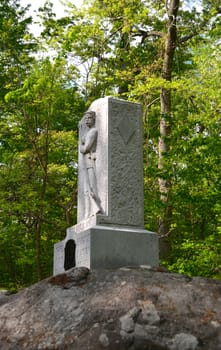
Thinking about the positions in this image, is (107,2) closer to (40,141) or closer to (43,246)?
(40,141)

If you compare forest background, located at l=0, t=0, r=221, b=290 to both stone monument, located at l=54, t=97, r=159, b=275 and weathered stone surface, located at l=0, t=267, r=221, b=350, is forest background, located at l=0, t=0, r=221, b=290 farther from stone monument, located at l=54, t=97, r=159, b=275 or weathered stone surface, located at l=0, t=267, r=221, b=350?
weathered stone surface, located at l=0, t=267, r=221, b=350

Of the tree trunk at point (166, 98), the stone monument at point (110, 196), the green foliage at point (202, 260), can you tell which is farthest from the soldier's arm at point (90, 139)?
the tree trunk at point (166, 98)

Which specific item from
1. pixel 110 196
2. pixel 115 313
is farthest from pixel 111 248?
pixel 115 313

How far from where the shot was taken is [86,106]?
13836mm

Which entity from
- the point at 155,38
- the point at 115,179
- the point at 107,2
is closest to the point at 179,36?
the point at 155,38

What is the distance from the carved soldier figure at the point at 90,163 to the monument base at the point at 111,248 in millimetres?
Answer: 434

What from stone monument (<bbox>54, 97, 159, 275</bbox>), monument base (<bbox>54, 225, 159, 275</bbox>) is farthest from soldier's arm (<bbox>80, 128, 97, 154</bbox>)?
monument base (<bbox>54, 225, 159, 275</bbox>)

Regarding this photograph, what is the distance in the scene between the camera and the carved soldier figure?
23.7 feet

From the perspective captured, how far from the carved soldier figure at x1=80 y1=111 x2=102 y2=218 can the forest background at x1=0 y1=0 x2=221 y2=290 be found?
3.05 m

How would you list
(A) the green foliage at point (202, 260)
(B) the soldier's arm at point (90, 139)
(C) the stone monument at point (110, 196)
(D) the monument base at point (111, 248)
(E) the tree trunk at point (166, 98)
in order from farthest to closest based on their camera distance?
1. (E) the tree trunk at point (166, 98)
2. (A) the green foliage at point (202, 260)
3. (B) the soldier's arm at point (90, 139)
4. (C) the stone monument at point (110, 196)
5. (D) the monument base at point (111, 248)

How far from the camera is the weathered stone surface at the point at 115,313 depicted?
482 cm

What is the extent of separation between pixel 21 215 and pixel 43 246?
66.9 inches

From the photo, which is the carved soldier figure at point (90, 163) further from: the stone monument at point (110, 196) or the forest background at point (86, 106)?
the forest background at point (86, 106)

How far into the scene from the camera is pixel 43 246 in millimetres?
14023
